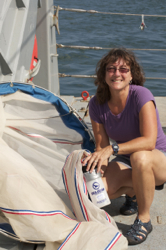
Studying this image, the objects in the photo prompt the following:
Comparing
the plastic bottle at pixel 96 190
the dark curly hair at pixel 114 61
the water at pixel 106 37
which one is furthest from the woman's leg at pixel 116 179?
the water at pixel 106 37

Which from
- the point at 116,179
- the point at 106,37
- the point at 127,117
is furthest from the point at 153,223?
the point at 106,37

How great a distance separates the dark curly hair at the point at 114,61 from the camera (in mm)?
1835

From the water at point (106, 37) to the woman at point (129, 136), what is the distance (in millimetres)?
5053

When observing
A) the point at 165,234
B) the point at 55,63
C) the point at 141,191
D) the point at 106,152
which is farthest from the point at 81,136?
the point at 55,63

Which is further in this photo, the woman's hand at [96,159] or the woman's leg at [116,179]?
the woman's leg at [116,179]

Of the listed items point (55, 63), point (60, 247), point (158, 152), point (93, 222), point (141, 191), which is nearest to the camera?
point (60, 247)

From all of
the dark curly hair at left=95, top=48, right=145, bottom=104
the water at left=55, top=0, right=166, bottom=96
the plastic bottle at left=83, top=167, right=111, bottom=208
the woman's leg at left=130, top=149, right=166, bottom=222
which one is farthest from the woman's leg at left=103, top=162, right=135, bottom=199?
the water at left=55, top=0, right=166, bottom=96

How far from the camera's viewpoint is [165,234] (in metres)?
1.73

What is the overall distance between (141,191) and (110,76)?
2.26 feet

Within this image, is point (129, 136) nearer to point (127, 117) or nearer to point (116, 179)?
point (127, 117)

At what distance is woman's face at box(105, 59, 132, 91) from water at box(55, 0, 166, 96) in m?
5.17

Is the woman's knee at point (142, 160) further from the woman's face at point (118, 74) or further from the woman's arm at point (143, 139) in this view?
the woman's face at point (118, 74)

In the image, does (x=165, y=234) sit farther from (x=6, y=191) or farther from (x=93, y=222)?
(x=6, y=191)

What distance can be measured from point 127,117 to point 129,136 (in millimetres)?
125
